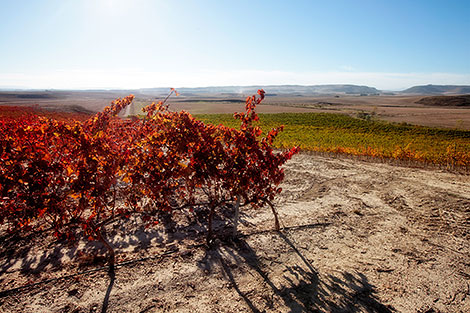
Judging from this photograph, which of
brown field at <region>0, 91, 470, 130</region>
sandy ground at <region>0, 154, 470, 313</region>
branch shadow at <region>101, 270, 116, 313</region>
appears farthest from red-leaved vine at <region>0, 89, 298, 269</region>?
brown field at <region>0, 91, 470, 130</region>

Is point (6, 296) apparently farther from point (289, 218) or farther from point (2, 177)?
point (289, 218)

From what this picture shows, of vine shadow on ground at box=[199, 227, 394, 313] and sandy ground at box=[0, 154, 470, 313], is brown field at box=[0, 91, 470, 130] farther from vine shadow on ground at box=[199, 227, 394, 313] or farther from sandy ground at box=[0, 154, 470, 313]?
vine shadow on ground at box=[199, 227, 394, 313]

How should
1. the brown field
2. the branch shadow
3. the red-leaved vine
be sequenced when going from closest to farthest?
1. the red-leaved vine
2. the branch shadow
3. the brown field

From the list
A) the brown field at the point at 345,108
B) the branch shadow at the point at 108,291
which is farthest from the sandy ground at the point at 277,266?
the brown field at the point at 345,108

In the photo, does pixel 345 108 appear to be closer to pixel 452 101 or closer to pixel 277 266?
pixel 452 101

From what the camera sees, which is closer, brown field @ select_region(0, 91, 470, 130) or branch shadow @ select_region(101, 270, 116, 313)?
branch shadow @ select_region(101, 270, 116, 313)

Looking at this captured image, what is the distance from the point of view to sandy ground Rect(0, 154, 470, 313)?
610cm

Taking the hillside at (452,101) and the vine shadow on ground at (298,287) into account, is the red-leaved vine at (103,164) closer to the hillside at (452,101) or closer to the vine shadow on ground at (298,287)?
the vine shadow on ground at (298,287)

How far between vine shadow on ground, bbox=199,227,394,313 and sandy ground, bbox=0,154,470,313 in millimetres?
24

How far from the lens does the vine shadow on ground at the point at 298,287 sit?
6.07 metres

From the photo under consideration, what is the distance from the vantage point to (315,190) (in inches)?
522

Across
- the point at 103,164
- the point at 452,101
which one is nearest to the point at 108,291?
the point at 103,164

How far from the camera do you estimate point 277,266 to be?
7402mm

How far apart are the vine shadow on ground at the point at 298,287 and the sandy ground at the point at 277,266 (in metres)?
0.02
